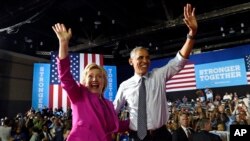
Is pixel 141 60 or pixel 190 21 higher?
pixel 190 21

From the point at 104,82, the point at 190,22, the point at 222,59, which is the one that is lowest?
the point at 104,82

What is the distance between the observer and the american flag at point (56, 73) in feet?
27.7

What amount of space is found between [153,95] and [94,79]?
1.53 feet

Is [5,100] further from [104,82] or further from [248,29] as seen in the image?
[104,82]

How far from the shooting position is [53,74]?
8.41 metres

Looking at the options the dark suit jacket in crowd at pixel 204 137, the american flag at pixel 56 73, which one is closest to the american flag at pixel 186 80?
the american flag at pixel 56 73

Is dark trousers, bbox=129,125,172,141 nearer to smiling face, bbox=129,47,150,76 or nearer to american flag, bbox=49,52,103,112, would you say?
smiling face, bbox=129,47,150,76

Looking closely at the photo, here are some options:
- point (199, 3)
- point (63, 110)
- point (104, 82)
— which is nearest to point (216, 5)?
point (199, 3)

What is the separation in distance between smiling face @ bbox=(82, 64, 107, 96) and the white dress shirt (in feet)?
→ 1.28

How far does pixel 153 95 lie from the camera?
175 cm

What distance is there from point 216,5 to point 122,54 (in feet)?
14.3

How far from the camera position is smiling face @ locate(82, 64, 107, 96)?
1.44 metres

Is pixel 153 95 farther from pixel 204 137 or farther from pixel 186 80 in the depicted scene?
pixel 186 80

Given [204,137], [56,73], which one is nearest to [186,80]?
[56,73]
